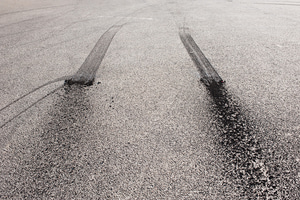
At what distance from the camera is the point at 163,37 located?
4406mm

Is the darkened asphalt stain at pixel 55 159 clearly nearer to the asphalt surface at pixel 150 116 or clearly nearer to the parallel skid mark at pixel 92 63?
the asphalt surface at pixel 150 116

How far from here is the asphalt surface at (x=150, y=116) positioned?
1.56m

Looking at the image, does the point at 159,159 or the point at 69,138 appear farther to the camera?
the point at 69,138

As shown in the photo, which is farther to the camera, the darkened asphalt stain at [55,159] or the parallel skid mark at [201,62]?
the parallel skid mark at [201,62]

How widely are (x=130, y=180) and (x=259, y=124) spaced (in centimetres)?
147

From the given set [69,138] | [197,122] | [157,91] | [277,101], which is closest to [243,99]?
[277,101]

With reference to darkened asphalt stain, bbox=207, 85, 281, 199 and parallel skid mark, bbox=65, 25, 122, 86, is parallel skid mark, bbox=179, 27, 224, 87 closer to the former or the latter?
darkened asphalt stain, bbox=207, 85, 281, 199

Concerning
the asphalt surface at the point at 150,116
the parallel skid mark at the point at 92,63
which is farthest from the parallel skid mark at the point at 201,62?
the parallel skid mark at the point at 92,63

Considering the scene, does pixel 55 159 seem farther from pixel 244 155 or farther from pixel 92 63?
pixel 92 63

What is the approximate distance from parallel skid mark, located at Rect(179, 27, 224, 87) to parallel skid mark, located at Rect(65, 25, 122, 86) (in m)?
1.66

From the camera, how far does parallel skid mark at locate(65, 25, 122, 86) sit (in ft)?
9.47

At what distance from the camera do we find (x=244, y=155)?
1.74 metres

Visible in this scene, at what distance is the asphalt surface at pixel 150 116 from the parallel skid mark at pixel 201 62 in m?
0.04

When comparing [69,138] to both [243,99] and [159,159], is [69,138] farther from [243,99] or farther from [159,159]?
[243,99]
